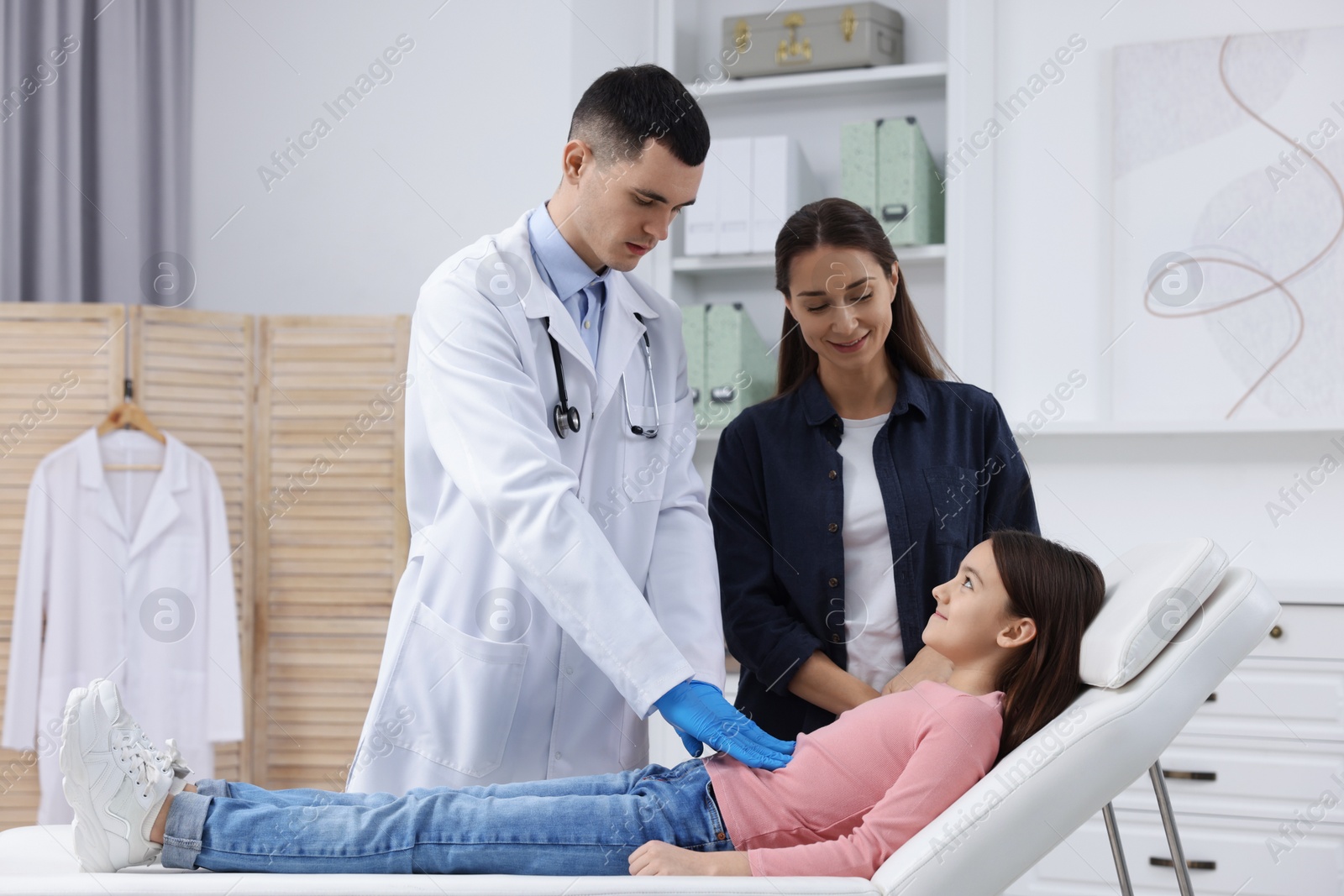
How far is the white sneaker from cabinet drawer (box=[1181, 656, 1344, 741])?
205 cm

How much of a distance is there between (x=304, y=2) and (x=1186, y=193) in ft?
8.09

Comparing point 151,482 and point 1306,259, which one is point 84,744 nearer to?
point 151,482

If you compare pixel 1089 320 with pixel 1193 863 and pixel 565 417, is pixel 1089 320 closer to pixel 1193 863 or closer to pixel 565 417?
pixel 1193 863

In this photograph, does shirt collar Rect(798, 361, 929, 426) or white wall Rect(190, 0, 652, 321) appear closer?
shirt collar Rect(798, 361, 929, 426)

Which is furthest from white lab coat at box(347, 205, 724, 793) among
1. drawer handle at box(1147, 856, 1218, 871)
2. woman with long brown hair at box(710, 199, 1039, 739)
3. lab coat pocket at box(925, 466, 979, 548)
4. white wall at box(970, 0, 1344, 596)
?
white wall at box(970, 0, 1344, 596)

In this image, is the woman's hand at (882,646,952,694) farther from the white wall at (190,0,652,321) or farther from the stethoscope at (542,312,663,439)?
the white wall at (190,0,652,321)

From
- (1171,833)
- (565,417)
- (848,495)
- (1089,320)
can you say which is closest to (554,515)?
(565,417)

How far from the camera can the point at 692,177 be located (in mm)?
1470

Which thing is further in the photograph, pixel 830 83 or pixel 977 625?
pixel 830 83

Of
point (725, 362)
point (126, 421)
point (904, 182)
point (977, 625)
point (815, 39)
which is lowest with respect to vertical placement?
point (977, 625)

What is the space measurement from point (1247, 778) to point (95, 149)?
10.6 feet

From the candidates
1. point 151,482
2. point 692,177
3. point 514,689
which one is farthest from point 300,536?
point 692,177

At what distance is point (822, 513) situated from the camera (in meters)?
1.66

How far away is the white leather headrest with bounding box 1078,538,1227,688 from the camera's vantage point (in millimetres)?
1295
